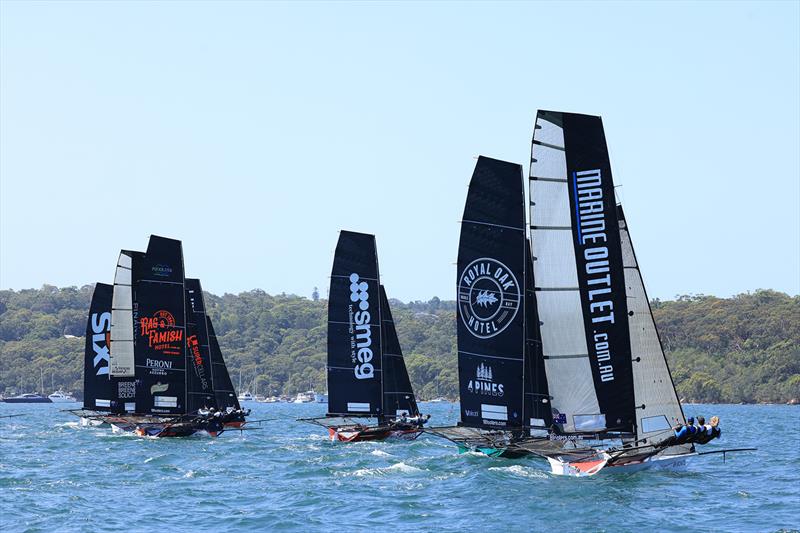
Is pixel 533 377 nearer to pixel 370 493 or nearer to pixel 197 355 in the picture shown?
pixel 370 493

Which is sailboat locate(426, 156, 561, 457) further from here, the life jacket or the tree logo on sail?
the life jacket

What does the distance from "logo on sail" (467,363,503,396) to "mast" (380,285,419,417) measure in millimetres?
12921

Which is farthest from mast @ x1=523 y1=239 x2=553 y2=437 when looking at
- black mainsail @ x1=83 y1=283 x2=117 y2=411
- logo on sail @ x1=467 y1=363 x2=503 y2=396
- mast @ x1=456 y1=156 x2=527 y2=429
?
black mainsail @ x1=83 y1=283 x2=117 y2=411

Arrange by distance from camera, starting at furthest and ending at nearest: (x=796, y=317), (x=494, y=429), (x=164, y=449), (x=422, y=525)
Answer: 1. (x=796, y=317)
2. (x=164, y=449)
3. (x=494, y=429)
4. (x=422, y=525)

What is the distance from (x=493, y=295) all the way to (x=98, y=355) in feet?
107

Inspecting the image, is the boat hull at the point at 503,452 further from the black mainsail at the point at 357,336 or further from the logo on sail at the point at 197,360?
the logo on sail at the point at 197,360

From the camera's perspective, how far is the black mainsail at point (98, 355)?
67.3m

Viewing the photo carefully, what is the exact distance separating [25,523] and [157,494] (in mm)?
5937

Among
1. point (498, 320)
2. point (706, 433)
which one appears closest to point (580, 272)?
point (706, 433)

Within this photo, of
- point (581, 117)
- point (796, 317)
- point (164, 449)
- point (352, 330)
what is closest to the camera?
point (581, 117)

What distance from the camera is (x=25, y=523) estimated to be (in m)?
31.2

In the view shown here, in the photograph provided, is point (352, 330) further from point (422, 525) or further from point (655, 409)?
point (422, 525)

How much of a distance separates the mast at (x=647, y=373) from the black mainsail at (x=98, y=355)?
35.2 meters

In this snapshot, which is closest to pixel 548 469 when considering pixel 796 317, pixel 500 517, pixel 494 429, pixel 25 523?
pixel 494 429
